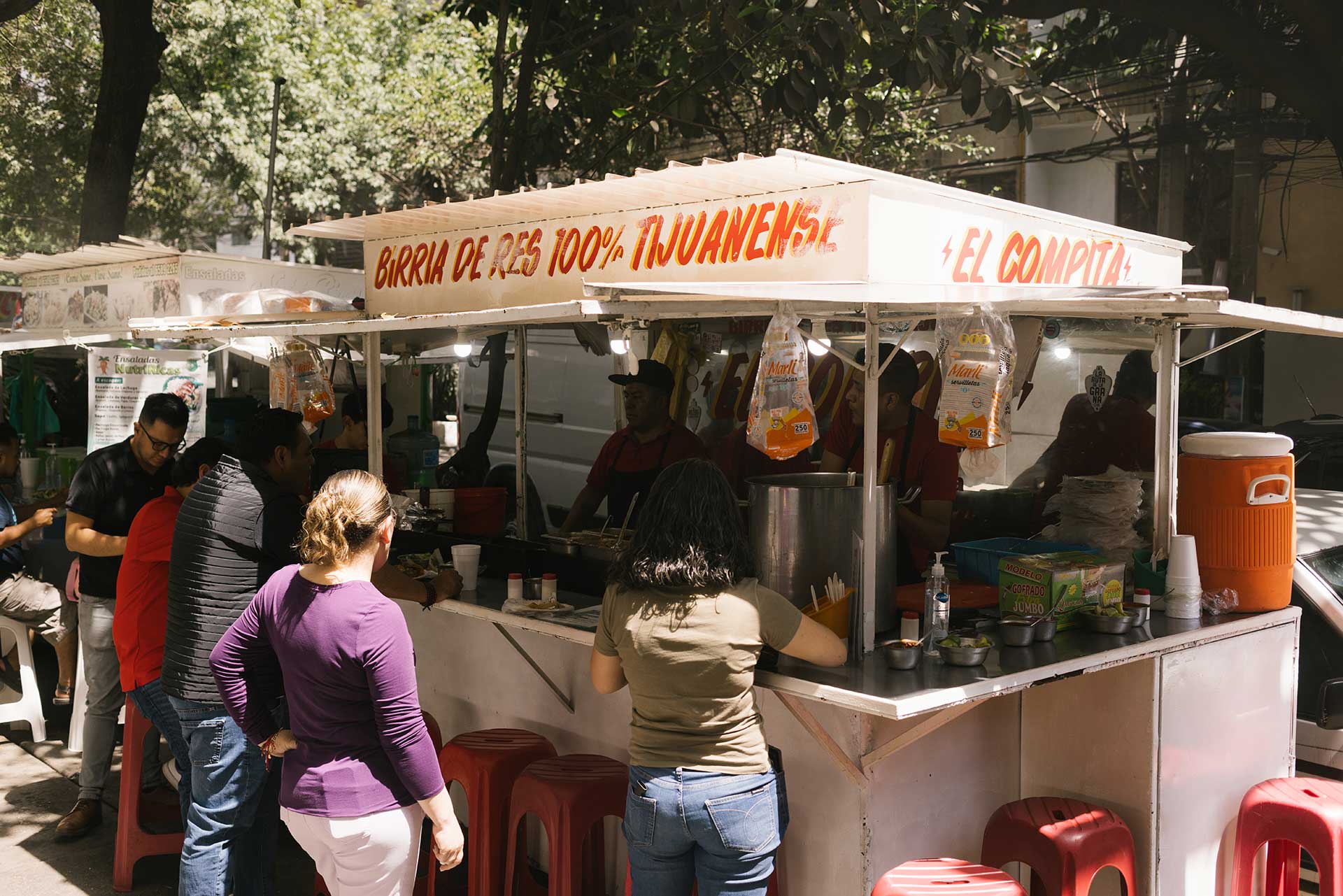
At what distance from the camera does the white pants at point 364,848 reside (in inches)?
112

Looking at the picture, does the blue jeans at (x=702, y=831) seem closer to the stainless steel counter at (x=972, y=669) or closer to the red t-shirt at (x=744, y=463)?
the stainless steel counter at (x=972, y=669)

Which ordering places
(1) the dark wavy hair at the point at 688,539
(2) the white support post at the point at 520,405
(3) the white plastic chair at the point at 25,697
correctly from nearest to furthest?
(1) the dark wavy hair at the point at 688,539, (2) the white support post at the point at 520,405, (3) the white plastic chair at the point at 25,697

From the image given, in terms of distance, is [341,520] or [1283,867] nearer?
[341,520]

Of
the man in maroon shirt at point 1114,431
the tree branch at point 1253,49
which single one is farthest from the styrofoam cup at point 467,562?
the tree branch at point 1253,49

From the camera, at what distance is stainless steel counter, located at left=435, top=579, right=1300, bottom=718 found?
291cm

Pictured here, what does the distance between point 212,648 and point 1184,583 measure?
3095 mm

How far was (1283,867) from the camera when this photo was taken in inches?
143

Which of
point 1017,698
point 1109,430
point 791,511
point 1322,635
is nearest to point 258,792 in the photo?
point 791,511

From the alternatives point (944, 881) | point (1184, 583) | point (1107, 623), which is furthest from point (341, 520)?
point (1184, 583)

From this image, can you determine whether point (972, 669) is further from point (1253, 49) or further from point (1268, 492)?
point (1253, 49)

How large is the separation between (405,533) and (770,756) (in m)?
2.59

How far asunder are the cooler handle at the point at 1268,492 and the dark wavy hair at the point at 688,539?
1.92 meters

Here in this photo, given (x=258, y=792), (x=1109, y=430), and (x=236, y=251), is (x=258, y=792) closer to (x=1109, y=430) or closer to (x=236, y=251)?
(x=1109, y=430)

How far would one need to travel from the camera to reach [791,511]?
11.1 ft
